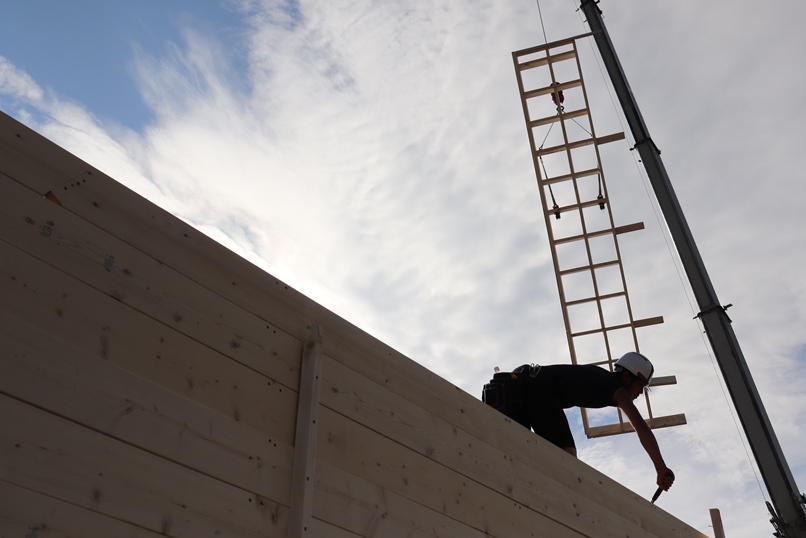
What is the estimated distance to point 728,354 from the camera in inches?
285

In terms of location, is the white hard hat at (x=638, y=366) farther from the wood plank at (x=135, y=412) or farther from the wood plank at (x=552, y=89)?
the wood plank at (x=552, y=89)

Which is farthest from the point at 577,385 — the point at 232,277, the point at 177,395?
the point at 177,395

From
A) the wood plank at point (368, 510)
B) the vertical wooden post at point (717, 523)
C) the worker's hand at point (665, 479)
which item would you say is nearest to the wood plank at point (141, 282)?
the wood plank at point (368, 510)

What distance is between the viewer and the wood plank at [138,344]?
2.39m

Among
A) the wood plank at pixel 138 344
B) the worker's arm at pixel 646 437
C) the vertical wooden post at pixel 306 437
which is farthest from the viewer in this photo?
the worker's arm at pixel 646 437

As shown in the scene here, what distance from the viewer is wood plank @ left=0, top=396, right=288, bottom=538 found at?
2.19 meters

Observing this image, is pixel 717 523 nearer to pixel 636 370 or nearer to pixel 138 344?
pixel 636 370

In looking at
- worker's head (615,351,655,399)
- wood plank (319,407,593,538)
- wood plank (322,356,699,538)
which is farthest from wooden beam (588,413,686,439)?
wood plank (319,407,593,538)

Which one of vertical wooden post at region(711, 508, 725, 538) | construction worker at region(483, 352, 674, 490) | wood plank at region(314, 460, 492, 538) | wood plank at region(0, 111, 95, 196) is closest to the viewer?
wood plank at region(0, 111, 95, 196)

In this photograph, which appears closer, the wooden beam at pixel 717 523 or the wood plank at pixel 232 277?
the wood plank at pixel 232 277

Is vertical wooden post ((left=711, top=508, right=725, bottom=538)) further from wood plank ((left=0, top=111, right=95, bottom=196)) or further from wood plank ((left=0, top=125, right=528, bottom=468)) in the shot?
wood plank ((left=0, top=111, right=95, bottom=196))

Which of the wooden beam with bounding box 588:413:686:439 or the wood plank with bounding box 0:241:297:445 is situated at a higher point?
the wooden beam with bounding box 588:413:686:439

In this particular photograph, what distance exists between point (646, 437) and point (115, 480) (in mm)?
4009

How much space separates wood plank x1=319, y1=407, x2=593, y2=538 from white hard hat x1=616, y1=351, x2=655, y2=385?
6.06 feet
